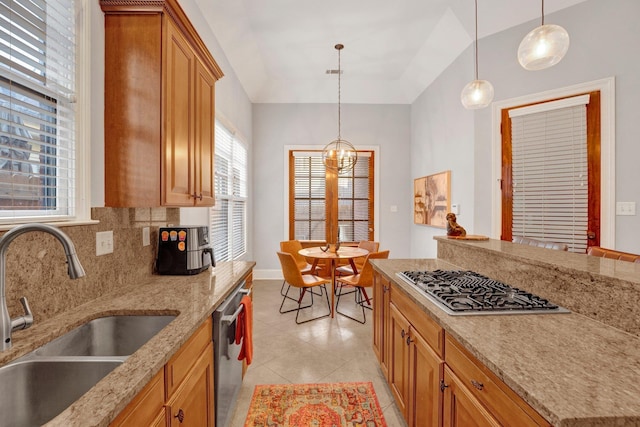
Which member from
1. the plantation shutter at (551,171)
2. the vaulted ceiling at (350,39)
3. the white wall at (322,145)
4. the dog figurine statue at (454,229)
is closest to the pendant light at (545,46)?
the dog figurine statue at (454,229)

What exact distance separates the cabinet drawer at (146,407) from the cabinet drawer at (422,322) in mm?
1046

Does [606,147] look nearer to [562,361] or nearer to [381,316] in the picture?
[381,316]

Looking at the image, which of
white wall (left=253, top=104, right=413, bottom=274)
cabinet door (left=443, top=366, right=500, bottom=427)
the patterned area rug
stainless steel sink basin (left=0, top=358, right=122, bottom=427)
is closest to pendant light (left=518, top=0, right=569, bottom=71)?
cabinet door (left=443, top=366, right=500, bottom=427)

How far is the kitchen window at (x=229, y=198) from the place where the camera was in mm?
3434

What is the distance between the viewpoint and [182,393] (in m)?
1.07

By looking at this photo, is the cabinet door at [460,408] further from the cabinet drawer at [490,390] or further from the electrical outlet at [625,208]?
the electrical outlet at [625,208]

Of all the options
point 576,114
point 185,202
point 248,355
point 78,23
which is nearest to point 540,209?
point 576,114

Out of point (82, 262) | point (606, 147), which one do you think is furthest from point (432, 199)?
point (82, 262)

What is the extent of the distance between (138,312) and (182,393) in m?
0.43

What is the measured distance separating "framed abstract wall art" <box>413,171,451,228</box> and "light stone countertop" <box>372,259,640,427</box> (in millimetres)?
2998

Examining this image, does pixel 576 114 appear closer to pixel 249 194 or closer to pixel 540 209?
pixel 540 209

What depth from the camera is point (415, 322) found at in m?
1.51

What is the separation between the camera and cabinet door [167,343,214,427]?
3.39 feet

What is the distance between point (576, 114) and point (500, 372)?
3.27 m
